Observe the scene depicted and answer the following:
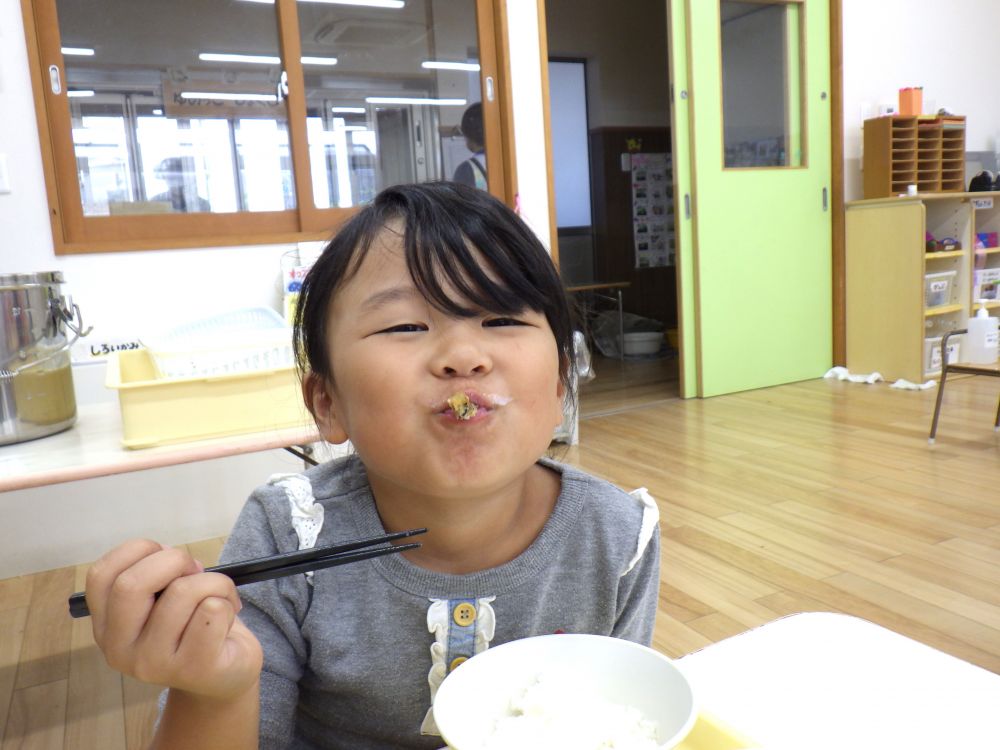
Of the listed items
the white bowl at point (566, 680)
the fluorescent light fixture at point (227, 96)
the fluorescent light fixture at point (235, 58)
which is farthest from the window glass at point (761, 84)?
the white bowl at point (566, 680)

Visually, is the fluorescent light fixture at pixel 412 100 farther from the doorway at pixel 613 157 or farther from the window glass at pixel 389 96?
the doorway at pixel 613 157

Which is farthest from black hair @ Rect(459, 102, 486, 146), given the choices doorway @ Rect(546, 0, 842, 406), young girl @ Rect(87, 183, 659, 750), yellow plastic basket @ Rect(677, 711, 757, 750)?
yellow plastic basket @ Rect(677, 711, 757, 750)

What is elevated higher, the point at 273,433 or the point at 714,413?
the point at 273,433

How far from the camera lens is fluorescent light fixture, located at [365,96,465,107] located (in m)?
3.93

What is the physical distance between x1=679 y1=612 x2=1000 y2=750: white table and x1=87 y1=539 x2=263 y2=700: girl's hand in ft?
0.92

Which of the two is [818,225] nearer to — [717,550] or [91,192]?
[717,550]

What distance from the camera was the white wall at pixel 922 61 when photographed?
4.43 metres

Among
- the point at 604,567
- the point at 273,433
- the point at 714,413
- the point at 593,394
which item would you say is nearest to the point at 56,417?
the point at 273,433

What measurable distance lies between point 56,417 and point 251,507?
105 centimetres

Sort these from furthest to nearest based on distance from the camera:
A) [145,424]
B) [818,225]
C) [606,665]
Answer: [818,225] → [145,424] → [606,665]

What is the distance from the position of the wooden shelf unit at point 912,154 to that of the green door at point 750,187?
239 mm

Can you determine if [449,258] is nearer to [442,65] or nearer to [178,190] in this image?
[178,190]

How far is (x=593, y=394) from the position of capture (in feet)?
15.1

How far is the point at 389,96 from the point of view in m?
4.07
